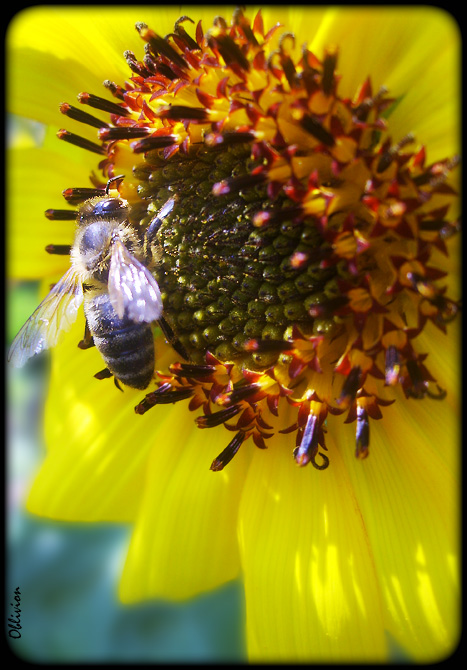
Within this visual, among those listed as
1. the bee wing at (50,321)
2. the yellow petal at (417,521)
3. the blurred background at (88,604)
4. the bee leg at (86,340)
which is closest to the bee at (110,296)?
the bee wing at (50,321)

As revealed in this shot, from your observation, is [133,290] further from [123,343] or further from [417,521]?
[417,521]

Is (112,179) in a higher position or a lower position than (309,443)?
higher

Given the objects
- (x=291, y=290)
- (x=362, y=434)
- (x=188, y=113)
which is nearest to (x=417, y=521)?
(x=362, y=434)

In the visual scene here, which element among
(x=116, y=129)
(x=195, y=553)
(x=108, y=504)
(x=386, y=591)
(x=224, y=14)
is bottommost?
(x=108, y=504)

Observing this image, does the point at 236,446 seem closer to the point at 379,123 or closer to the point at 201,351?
the point at 201,351

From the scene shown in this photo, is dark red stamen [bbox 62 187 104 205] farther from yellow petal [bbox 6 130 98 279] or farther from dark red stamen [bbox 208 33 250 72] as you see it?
dark red stamen [bbox 208 33 250 72]

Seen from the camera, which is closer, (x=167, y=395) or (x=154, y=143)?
(x=154, y=143)

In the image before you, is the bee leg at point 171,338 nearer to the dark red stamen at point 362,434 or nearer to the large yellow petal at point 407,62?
the dark red stamen at point 362,434

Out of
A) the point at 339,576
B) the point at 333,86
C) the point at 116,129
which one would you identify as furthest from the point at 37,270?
the point at 339,576
